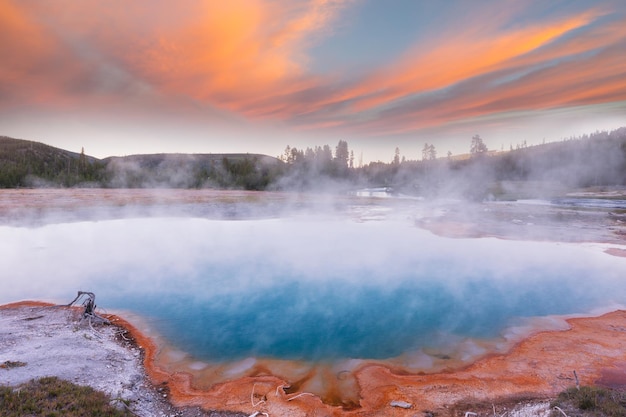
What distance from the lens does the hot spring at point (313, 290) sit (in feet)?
27.9

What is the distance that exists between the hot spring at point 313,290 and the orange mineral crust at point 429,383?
0.45 metres

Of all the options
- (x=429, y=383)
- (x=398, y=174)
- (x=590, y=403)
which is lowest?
(x=429, y=383)

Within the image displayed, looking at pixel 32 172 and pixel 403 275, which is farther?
pixel 32 172

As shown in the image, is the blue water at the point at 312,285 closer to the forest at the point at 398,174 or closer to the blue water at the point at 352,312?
the blue water at the point at 352,312

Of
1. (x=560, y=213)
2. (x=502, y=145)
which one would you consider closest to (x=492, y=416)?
Result: (x=560, y=213)

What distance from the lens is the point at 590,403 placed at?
5.36m

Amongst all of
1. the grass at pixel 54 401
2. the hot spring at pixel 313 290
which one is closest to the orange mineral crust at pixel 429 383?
the hot spring at pixel 313 290

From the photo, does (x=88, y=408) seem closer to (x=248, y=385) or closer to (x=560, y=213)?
(x=248, y=385)

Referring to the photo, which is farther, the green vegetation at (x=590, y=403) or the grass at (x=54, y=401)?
the green vegetation at (x=590, y=403)

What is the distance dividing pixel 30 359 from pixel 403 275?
12.3 m

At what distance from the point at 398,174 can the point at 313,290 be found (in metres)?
114

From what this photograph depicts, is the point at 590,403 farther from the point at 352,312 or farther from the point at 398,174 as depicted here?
the point at 398,174

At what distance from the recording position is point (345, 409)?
6.22 m

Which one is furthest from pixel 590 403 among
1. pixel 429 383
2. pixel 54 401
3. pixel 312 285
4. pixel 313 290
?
pixel 312 285
